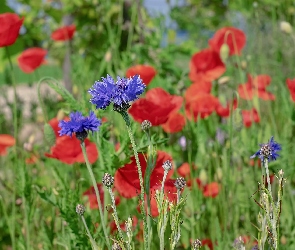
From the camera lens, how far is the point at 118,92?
90 centimetres

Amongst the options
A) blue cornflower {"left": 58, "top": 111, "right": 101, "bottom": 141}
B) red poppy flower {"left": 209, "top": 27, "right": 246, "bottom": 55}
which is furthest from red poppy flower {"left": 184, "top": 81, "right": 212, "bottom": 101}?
blue cornflower {"left": 58, "top": 111, "right": 101, "bottom": 141}

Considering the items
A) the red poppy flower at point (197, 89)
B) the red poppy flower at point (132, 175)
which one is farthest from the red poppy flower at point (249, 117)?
the red poppy flower at point (132, 175)

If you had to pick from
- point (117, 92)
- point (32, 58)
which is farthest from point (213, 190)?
point (32, 58)

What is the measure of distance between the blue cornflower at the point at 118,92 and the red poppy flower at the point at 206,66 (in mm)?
1095

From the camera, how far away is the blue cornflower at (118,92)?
2.91 feet

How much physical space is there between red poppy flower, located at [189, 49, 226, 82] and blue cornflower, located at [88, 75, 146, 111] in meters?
1.09

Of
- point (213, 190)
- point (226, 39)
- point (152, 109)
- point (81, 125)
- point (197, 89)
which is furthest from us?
point (226, 39)

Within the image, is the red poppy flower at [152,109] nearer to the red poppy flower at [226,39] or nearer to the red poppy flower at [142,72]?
the red poppy flower at [142,72]

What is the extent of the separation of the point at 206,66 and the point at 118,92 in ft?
3.87

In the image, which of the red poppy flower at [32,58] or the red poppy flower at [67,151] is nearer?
the red poppy flower at [67,151]

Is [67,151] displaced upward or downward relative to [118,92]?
upward

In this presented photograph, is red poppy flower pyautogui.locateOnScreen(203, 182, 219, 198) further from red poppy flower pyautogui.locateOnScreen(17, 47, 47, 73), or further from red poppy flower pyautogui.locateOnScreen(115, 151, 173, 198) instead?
red poppy flower pyautogui.locateOnScreen(17, 47, 47, 73)

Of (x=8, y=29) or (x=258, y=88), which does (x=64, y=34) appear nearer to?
(x=258, y=88)

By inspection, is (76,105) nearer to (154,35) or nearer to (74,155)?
(74,155)
